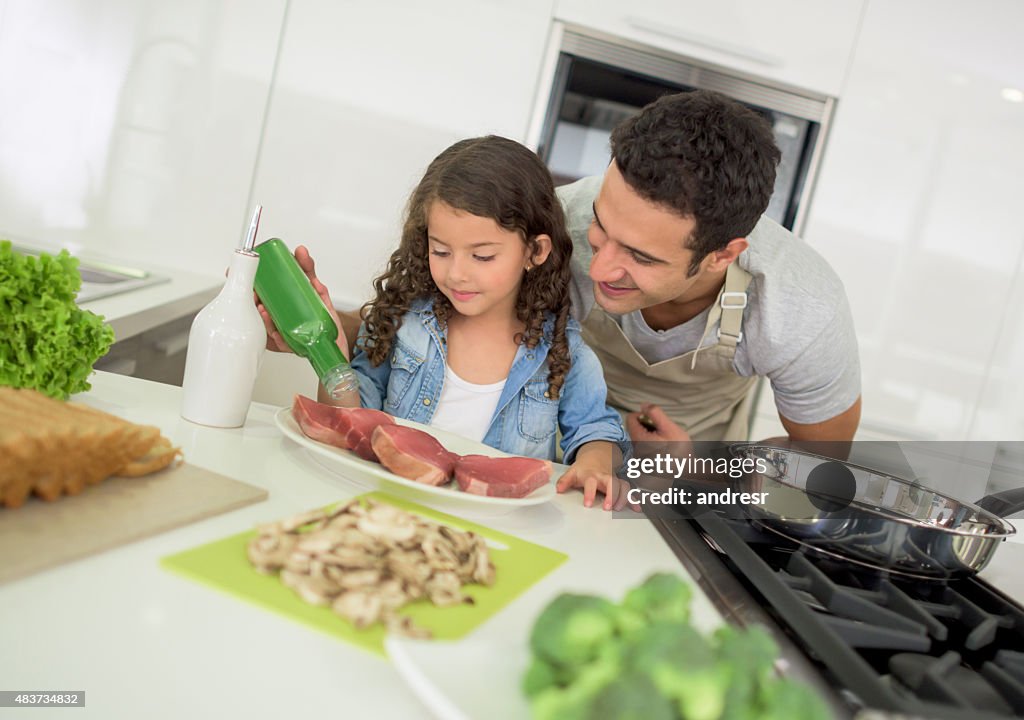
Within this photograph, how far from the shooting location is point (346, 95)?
2410mm

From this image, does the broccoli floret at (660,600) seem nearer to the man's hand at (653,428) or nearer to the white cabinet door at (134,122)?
the man's hand at (653,428)

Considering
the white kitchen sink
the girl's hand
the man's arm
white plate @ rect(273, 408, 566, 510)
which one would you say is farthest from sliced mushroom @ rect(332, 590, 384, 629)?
the man's arm

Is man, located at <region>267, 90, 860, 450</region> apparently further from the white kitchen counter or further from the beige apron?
the white kitchen counter

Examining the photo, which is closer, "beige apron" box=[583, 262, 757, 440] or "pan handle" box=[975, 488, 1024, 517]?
"pan handle" box=[975, 488, 1024, 517]

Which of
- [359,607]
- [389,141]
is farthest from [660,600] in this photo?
[389,141]

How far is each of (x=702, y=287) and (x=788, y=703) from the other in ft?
4.29

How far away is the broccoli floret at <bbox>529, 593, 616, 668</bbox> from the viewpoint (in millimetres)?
446

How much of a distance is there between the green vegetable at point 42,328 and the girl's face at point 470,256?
567mm

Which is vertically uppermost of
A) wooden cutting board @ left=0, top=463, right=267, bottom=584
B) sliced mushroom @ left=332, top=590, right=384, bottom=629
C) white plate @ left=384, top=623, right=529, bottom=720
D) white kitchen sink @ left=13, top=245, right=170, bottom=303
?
white plate @ left=384, top=623, right=529, bottom=720

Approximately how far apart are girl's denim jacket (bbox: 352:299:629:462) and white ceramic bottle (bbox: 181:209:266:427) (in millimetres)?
449

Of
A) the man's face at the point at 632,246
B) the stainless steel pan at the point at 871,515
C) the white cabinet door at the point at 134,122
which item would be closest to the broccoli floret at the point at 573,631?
the stainless steel pan at the point at 871,515

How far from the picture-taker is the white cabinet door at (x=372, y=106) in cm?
238

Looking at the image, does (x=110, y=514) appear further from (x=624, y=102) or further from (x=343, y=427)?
(x=624, y=102)

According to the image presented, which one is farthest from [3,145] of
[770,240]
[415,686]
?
[415,686]
